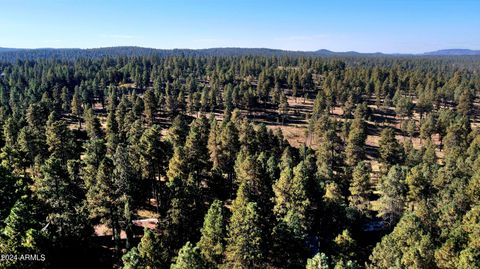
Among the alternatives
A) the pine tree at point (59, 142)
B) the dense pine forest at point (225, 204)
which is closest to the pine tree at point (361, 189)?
the dense pine forest at point (225, 204)

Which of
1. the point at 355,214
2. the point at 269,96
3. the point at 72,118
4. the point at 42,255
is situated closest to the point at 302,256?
the point at 355,214

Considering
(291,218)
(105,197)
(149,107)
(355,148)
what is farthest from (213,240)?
(149,107)

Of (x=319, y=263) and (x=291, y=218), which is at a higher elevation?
(x=319, y=263)

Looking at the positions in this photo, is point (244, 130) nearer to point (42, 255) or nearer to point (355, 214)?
point (355, 214)

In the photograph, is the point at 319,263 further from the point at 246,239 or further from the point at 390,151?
the point at 390,151

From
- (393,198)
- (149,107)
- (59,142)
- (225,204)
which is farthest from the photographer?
(149,107)

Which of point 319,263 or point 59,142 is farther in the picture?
point 59,142

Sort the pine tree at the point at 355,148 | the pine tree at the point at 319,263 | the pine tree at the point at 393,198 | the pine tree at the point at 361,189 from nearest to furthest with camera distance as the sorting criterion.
Answer: the pine tree at the point at 319,263 < the pine tree at the point at 393,198 < the pine tree at the point at 361,189 < the pine tree at the point at 355,148

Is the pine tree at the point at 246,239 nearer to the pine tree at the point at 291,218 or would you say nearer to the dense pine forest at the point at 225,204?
the dense pine forest at the point at 225,204

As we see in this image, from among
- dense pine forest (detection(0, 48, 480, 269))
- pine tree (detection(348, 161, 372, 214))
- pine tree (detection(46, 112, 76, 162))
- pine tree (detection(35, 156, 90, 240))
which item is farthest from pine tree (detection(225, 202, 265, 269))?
pine tree (detection(46, 112, 76, 162))

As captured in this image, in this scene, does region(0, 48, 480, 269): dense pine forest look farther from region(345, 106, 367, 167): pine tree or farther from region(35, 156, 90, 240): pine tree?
region(345, 106, 367, 167): pine tree

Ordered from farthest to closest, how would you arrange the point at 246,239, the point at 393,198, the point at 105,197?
the point at 393,198 → the point at 105,197 → the point at 246,239
